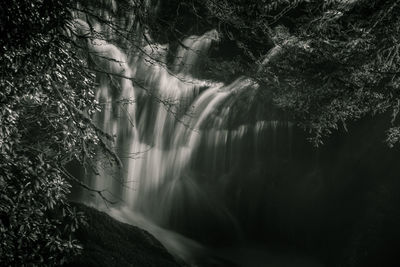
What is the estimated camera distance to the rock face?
682cm

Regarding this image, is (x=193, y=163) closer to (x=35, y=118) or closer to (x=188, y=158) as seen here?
(x=188, y=158)

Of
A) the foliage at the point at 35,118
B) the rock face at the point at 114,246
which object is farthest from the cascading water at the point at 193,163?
the foliage at the point at 35,118

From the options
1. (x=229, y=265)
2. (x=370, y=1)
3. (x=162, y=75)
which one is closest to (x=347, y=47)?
(x=370, y=1)

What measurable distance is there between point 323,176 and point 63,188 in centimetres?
1112

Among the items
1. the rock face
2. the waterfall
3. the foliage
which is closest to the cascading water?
the waterfall

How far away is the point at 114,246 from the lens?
24.6ft

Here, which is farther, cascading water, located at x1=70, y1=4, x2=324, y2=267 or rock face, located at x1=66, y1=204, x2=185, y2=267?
cascading water, located at x1=70, y1=4, x2=324, y2=267

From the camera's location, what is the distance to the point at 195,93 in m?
Result: 16.5

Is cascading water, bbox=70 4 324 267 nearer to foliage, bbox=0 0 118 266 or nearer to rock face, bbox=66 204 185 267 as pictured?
rock face, bbox=66 204 185 267

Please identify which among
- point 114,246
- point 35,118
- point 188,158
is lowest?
point 114,246

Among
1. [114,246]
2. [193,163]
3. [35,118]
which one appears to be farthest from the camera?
[193,163]

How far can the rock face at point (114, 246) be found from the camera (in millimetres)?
6824

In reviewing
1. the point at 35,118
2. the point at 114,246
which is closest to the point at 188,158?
the point at 114,246

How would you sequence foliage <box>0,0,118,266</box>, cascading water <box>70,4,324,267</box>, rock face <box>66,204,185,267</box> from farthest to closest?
1. cascading water <box>70,4,324,267</box>
2. rock face <box>66,204,185,267</box>
3. foliage <box>0,0,118,266</box>
